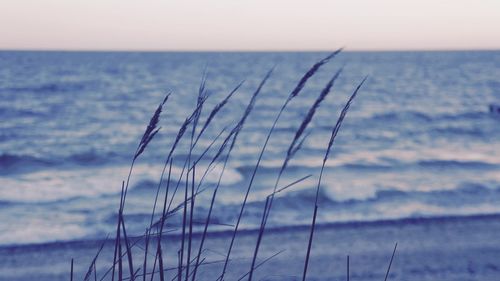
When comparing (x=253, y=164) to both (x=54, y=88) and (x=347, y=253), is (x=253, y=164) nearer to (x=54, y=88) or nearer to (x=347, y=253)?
(x=347, y=253)

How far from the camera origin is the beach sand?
598 centimetres

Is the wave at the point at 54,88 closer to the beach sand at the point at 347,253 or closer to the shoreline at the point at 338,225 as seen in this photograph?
the shoreline at the point at 338,225

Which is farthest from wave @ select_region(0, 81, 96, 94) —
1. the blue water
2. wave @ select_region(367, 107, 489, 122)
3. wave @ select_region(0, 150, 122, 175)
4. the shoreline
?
the shoreline

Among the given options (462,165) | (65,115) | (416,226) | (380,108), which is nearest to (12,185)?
(416,226)

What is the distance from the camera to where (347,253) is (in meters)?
6.66

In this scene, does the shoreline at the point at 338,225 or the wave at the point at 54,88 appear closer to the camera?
the shoreline at the point at 338,225

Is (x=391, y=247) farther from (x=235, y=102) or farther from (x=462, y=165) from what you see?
(x=235, y=102)

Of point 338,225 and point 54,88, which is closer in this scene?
point 338,225

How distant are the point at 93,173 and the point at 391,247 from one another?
686 centimetres

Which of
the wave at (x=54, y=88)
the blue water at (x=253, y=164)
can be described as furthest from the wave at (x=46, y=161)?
the wave at (x=54, y=88)

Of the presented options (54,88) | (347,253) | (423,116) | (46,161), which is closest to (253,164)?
(46,161)

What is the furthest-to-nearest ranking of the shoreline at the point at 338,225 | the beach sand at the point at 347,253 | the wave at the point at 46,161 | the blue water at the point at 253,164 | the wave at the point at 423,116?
the wave at the point at 423,116, the wave at the point at 46,161, the blue water at the point at 253,164, the shoreline at the point at 338,225, the beach sand at the point at 347,253

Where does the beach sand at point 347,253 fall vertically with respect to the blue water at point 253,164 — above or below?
above

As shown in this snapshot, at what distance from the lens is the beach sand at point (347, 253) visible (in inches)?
236
